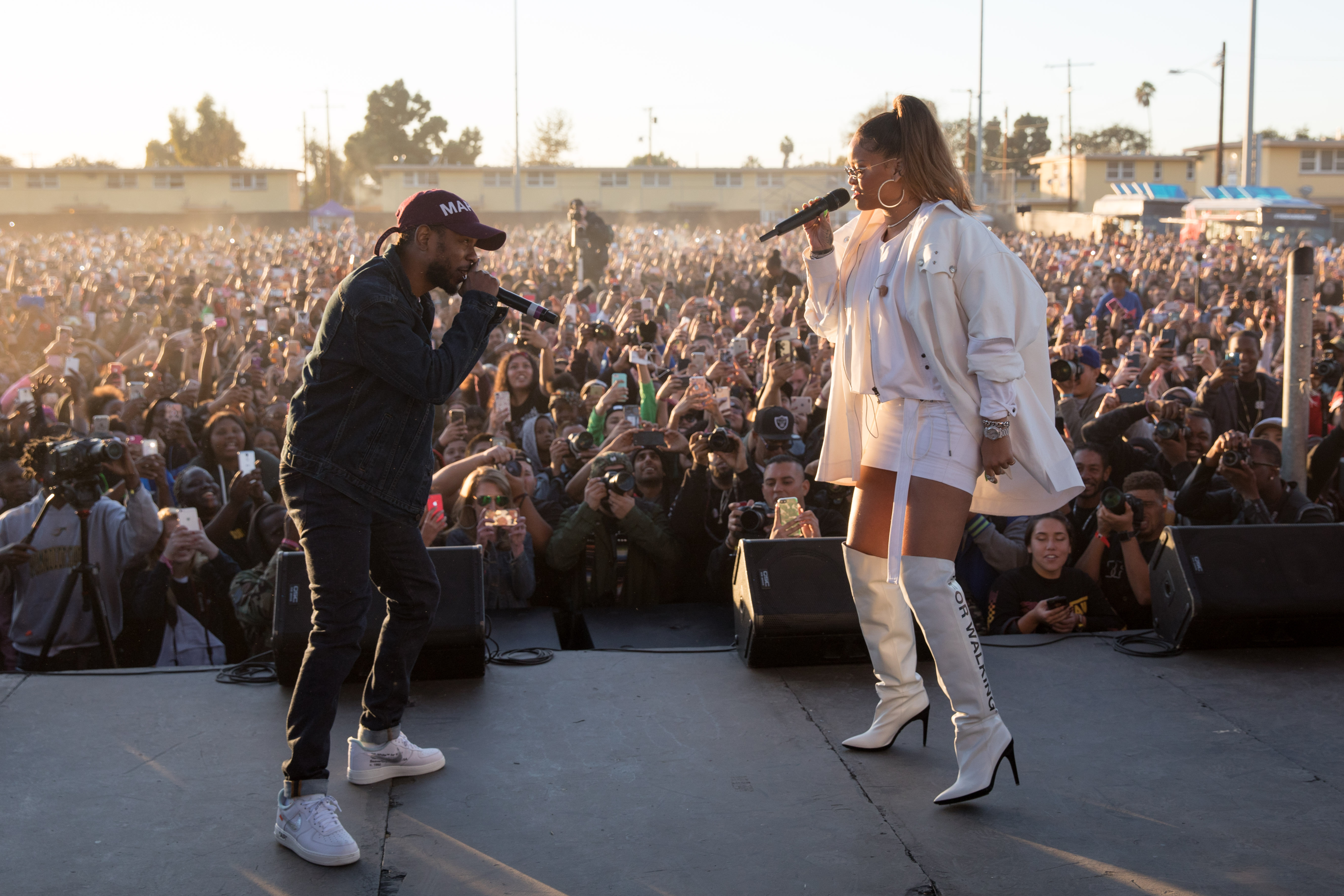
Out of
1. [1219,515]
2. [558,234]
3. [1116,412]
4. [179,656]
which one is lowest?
[179,656]

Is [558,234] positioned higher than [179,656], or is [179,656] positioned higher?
[558,234]

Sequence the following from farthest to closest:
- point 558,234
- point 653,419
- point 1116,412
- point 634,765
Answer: point 558,234 < point 653,419 < point 1116,412 < point 634,765

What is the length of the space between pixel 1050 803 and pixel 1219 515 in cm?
327

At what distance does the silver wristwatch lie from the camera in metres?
2.66

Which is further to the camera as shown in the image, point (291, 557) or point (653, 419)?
point (653, 419)

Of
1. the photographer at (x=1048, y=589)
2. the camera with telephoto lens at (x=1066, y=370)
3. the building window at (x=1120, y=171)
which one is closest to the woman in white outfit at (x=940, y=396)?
the photographer at (x=1048, y=589)

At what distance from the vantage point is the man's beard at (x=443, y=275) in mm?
2695

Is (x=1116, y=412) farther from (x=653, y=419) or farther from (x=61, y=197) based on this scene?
(x=61, y=197)

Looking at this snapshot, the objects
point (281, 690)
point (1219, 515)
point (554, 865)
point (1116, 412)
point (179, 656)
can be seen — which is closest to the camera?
point (554, 865)

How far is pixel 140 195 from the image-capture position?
192 ft

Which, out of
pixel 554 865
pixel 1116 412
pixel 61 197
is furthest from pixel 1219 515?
pixel 61 197

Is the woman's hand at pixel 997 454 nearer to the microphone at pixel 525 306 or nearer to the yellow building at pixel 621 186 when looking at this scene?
the microphone at pixel 525 306

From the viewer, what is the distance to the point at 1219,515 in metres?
5.45

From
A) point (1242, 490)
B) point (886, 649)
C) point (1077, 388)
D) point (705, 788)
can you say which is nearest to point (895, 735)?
point (886, 649)
